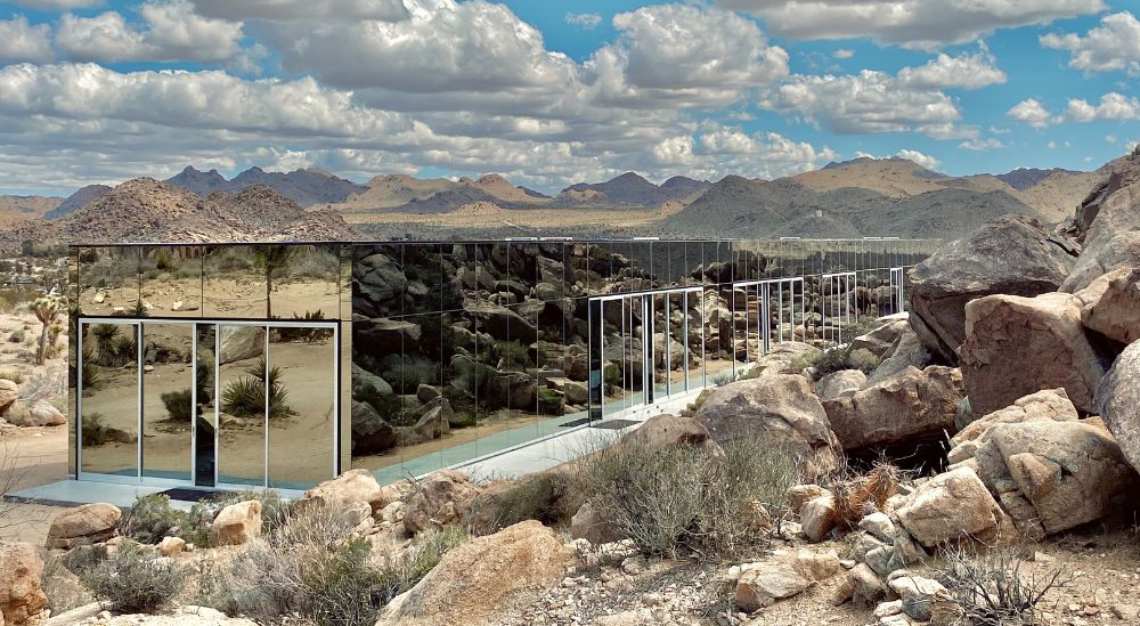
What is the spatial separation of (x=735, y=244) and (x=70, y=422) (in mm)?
18194

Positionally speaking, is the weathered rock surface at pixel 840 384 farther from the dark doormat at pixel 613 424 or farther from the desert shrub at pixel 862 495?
the desert shrub at pixel 862 495

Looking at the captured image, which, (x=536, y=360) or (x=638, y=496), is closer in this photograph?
(x=638, y=496)

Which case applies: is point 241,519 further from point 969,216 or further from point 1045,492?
point 969,216

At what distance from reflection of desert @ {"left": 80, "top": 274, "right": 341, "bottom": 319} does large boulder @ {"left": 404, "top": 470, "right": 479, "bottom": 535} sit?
4.29 meters

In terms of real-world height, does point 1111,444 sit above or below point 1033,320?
below

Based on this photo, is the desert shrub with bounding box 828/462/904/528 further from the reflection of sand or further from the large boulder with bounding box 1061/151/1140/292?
the reflection of sand

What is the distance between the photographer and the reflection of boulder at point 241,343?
1606 centimetres

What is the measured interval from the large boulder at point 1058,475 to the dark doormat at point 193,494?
39.5 feet

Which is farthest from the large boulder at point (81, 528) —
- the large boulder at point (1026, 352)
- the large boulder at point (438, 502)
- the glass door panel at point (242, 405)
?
the large boulder at point (1026, 352)

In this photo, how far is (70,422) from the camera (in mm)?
18062

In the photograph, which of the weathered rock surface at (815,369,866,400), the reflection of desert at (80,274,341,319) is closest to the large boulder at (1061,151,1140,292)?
the weathered rock surface at (815,369,866,400)

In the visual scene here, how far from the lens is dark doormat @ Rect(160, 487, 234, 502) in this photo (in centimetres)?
1580

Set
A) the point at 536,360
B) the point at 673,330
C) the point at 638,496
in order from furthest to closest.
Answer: the point at 673,330
the point at 536,360
the point at 638,496

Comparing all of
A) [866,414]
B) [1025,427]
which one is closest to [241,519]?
[866,414]
